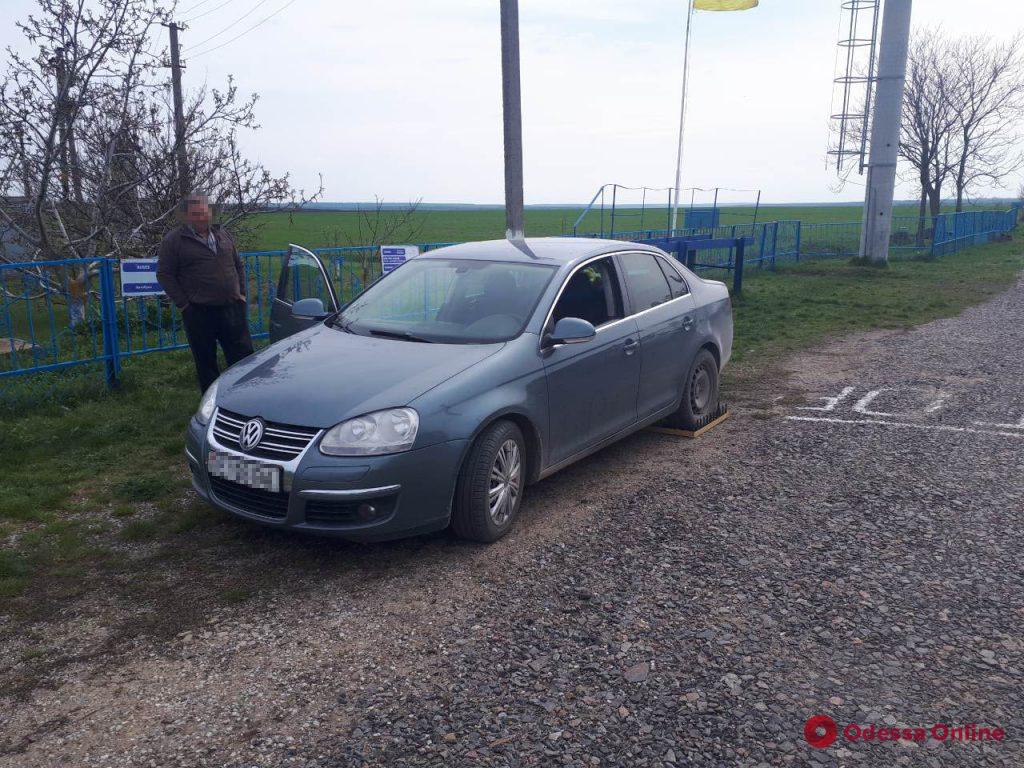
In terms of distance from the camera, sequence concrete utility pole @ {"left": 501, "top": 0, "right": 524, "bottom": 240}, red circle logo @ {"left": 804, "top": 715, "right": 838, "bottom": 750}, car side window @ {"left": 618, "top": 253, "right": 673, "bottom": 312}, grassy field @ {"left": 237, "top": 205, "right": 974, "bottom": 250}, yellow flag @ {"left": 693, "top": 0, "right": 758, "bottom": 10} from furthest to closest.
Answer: yellow flag @ {"left": 693, "top": 0, "right": 758, "bottom": 10} < grassy field @ {"left": 237, "top": 205, "right": 974, "bottom": 250} < concrete utility pole @ {"left": 501, "top": 0, "right": 524, "bottom": 240} < car side window @ {"left": 618, "top": 253, "right": 673, "bottom": 312} < red circle logo @ {"left": 804, "top": 715, "right": 838, "bottom": 750}

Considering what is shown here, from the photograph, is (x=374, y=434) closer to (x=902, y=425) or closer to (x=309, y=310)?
(x=309, y=310)

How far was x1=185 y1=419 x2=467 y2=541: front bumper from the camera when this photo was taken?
4117 mm

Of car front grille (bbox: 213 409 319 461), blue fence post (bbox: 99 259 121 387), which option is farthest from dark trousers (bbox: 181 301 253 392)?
car front grille (bbox: 213 409 319 461)

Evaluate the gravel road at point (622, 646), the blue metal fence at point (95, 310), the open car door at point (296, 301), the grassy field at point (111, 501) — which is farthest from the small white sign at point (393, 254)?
the gravel road at point (622, 646)

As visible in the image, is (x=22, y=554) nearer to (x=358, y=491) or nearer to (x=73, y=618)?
(x=73, y=618)

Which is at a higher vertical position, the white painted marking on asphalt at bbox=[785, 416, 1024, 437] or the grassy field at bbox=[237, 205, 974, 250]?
the grassy field at bbox=[237, 205, 974, 250]

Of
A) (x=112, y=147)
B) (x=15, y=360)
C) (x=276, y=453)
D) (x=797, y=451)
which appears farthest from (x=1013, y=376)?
(x=112, y=147)

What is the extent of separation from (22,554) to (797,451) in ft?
16.8

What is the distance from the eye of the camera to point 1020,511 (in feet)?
16.7

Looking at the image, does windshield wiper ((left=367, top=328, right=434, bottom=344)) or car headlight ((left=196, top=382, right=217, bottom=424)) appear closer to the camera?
car headlight ((left=196, top=382, right=217, bottom=424))

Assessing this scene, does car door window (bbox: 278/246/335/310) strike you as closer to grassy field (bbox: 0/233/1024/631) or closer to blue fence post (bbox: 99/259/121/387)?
grassy field (bbox: 0/233/1024/631)

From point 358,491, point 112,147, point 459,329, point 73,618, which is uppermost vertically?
point 112,147

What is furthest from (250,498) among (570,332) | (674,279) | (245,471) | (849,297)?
(849,297)

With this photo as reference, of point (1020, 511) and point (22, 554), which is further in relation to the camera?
point (1020, 511)
